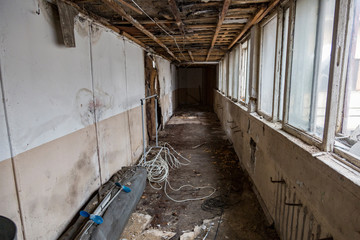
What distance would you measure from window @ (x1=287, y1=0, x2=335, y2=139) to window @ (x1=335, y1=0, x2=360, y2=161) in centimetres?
23

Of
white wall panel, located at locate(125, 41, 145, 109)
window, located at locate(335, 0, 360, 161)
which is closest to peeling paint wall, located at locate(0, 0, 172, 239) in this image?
white wall panel, located at locate(125, 41, 145, 109)

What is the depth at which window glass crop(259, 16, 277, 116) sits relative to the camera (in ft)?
9.64

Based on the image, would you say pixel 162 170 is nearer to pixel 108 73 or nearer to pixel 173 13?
pixel 108 73

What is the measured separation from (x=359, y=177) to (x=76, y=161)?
244cm

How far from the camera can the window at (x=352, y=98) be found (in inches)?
52.4

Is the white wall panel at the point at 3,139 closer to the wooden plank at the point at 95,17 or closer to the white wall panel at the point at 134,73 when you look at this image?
the wooden plank at the point at 95,17

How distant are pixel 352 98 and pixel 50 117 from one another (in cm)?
238

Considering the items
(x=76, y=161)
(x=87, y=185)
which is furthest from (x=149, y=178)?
(x=76, y=161)

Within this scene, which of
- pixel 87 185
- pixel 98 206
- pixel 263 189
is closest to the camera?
pixel 98 206

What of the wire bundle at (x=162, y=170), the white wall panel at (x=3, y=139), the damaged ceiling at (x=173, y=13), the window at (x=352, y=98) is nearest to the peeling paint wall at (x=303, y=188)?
the window at (x=352, y=98)

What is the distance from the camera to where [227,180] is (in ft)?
12.4

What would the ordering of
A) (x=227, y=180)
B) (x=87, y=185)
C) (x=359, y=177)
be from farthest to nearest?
(x=227, y=180) < (x=87, y=185) < (x=359, y=177)

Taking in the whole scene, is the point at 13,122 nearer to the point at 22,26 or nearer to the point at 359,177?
the point at 22,26

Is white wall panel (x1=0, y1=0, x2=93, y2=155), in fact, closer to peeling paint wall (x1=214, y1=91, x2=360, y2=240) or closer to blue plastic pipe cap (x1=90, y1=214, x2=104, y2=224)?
blue plastic pipe cap (x1=90, y1=214, x2=104, y2=224)
